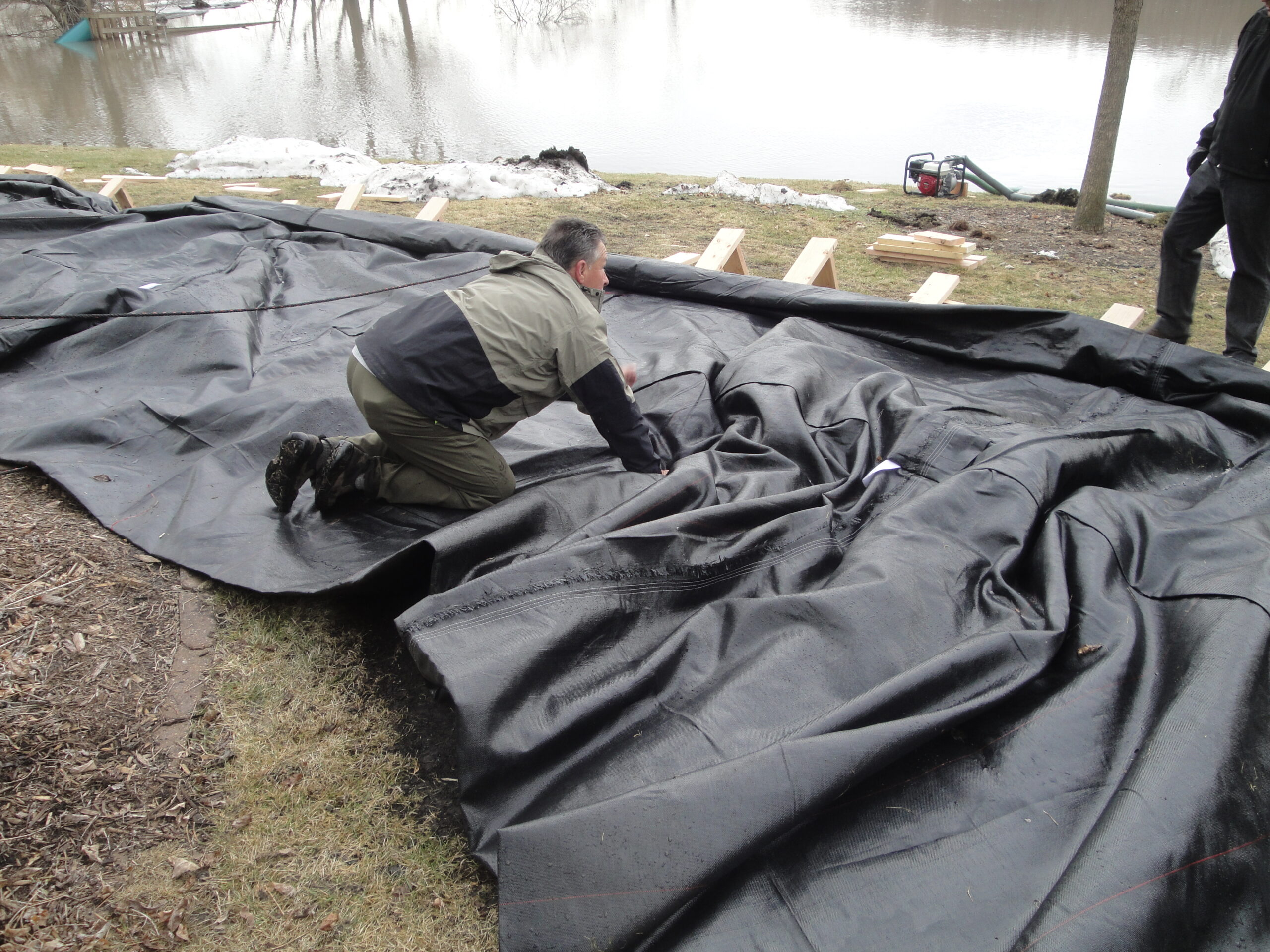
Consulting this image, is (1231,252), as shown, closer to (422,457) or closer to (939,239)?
A: (939,239)

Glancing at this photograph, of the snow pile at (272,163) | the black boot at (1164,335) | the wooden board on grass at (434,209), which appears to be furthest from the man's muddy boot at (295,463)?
the snow pile at (272,163)

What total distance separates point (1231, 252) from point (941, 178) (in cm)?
593

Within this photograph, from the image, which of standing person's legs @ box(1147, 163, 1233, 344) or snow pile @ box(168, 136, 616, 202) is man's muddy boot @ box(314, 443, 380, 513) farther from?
snow pile @ box(168, 136, 616, 202)

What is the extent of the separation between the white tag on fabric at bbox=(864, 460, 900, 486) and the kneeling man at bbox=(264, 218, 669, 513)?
701 mm

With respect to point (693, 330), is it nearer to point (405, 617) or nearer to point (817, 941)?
point (405, 617)

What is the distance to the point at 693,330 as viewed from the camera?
3.78 meters

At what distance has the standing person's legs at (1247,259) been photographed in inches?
148

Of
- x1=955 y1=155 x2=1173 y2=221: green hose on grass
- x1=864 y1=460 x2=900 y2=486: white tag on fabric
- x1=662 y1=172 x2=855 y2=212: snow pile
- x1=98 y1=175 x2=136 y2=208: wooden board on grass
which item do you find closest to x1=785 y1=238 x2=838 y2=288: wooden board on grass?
x1=864 y1=460 x2=900 y2=486: white tag on fabric

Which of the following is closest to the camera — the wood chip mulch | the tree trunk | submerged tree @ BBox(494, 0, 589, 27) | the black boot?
the wood chip mulch

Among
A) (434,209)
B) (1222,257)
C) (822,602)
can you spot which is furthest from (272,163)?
(822,602)

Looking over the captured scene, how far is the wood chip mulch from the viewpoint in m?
1.63

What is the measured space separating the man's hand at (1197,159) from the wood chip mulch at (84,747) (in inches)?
201

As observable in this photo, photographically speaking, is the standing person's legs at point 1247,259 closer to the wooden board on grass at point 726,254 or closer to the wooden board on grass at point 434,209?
the wooden board on grass at point 726,254

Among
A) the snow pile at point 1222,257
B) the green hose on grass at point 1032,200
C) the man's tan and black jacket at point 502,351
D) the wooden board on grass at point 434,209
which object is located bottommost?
the green hose on grass at point 1032,200
